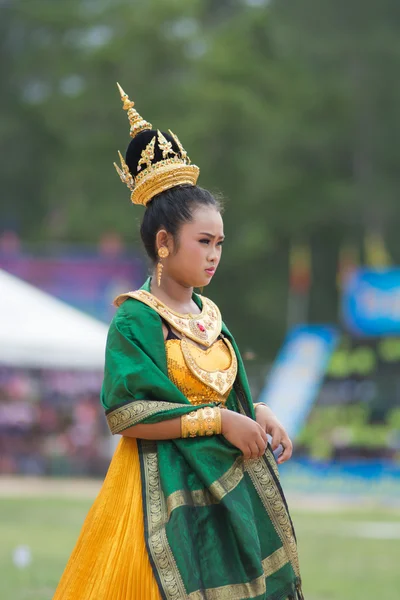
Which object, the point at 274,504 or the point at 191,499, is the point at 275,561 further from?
the point at 191,499

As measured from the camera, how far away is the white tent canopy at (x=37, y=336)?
12875 millimetres

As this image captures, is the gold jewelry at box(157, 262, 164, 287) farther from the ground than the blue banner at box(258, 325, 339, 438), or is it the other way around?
Result: the blue banner at box(258, 325, 339, 438)

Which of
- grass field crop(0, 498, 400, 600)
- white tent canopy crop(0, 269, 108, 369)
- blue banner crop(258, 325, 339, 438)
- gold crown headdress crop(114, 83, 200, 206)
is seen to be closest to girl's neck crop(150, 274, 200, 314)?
gold crown headdress crop(114, 83, 200, 206)

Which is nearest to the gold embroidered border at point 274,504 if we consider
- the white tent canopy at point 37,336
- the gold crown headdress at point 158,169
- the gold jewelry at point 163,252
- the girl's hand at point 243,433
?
the girl's hand at point 243,433

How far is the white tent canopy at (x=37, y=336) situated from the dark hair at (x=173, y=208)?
9.29 meters

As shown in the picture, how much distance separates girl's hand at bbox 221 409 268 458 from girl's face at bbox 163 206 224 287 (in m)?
0.39

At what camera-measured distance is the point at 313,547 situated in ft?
→ 29.7

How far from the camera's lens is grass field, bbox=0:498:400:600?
21.6 ft

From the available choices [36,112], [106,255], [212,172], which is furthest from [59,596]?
[36,112]

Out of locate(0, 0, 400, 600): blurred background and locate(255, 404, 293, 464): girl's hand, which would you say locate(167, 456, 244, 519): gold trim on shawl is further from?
locate(0, 0, 400, 600): blurred background

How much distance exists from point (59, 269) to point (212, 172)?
988 cm

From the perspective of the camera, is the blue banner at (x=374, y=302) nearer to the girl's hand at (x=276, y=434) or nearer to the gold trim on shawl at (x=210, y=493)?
the girl's hand at (x=276, y=434)

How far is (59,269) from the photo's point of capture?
67.5 feet

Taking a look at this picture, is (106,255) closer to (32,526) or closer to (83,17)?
(32,526)
